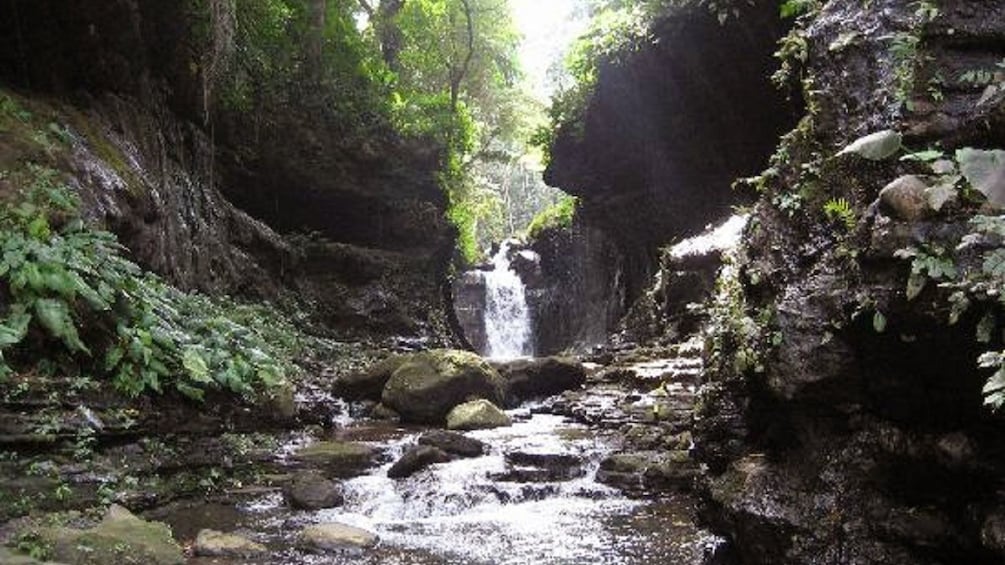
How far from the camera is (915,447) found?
13.7 ft

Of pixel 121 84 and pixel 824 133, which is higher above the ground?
pixel 121 84

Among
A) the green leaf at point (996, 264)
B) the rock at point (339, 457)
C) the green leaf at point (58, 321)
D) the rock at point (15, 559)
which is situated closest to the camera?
the green leaf at point (996, 264)

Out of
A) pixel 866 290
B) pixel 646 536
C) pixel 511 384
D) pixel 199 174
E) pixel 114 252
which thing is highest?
pixel 199 174

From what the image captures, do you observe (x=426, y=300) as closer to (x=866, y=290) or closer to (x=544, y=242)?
(x=544, y=242)

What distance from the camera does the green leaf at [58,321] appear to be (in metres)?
6.88

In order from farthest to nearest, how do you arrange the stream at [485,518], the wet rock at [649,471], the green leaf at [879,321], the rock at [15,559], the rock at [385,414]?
the rock at [385,414]
the wet rock at [649,471]
the stream at [485,518]
the rock at [15,559]
the green leaf at [879,321]

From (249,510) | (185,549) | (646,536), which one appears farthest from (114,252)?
(646,536)

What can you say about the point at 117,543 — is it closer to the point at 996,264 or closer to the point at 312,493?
the point at 312,493

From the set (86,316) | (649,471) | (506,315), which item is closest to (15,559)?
(86,316)

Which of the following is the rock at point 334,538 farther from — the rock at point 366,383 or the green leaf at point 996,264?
the rock at point 366,383

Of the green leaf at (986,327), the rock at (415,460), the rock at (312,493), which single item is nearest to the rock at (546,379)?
the rock at (415,460)

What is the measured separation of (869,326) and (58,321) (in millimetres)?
6698

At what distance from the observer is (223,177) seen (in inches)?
736

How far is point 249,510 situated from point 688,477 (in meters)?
4.33
